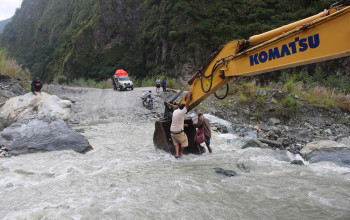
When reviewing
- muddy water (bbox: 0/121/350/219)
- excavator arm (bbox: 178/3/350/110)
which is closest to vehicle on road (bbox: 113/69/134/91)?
muddy water (bbox: 0/121/350/219)

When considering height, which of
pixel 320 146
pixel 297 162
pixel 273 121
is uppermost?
pixel 273 121

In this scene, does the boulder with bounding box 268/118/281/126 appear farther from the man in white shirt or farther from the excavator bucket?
the man in white shirt

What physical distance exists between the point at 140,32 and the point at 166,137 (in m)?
43.7

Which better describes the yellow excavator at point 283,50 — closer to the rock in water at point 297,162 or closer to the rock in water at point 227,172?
the rock in water at point 227,172

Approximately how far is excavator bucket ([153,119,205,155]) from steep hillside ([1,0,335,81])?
16.0 metres

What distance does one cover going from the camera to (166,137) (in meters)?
7.07

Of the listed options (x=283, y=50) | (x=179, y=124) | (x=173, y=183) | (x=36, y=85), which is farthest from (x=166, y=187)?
(x=36, y=85)

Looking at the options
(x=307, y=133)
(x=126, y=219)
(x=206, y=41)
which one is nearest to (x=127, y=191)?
(x=126, y=219)

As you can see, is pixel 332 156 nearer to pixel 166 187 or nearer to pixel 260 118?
pixel 166 187

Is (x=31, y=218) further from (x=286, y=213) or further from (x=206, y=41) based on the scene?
(x=206, y=41)

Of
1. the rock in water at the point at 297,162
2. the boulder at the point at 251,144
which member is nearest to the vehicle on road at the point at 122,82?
the boulder at the point at 251,144

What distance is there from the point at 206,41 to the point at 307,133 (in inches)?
1003

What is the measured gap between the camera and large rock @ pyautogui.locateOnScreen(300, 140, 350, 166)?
19.7 feet

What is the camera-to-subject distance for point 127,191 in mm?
4441
